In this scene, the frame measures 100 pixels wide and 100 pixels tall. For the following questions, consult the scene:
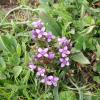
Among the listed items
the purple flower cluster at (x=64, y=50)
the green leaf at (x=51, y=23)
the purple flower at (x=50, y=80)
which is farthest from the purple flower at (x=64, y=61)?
the green leaf at (x=51, y=23)

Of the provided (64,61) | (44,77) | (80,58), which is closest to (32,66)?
(44,77)

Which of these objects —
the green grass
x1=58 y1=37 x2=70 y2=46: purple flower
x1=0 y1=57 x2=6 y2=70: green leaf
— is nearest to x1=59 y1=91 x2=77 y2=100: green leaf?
the green grass

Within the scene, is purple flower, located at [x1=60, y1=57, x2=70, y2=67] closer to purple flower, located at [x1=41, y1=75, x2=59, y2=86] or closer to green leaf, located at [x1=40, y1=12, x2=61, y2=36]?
purple flower, located at [x1=41, y1=75, x2=59, y2=86]

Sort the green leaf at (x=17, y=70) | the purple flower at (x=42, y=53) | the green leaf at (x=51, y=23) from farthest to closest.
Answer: the green leaf at (x=51, y=23)
the green leaf at (x=17, y=70)
the purple flower at (x=42, y=53)

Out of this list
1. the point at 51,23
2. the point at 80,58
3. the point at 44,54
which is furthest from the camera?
the point at 51,23

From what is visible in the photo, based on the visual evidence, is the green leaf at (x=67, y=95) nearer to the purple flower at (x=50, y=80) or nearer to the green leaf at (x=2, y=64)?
the purple flower at (x=50, y=80)

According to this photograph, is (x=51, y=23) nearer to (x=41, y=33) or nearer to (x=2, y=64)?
(x=41, y=33)

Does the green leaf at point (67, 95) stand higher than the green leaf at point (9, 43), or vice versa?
the green leaf at point (9, 43)
